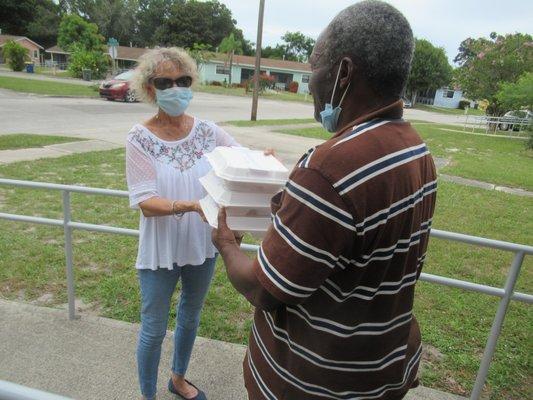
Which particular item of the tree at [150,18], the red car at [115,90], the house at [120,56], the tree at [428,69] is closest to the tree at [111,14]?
the tree at [150,18]

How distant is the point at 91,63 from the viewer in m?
35.1

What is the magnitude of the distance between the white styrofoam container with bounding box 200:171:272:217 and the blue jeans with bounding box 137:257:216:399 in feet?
2.56

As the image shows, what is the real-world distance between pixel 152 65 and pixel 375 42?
4.29ft

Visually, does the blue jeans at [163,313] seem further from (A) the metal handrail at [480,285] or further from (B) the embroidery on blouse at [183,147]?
(B) the embroidery on blouse at [183,147]

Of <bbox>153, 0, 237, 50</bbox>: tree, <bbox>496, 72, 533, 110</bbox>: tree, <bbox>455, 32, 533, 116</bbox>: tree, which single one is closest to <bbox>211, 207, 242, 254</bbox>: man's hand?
<bbox>496, 72, 533, 110</bbox>: tree

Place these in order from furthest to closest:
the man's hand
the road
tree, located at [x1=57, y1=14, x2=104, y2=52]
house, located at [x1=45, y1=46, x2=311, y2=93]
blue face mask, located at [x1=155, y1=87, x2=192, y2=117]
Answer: house, located at [x1=45, y1=46, x2=311, y2=93], tree, located at [x1=57, y1=14, x2=104, y2=52], the road, blue face mask, located at [x1=155, y1=87, x2=192, y2=117], the man's hand

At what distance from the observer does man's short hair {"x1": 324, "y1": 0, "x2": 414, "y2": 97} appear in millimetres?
1110

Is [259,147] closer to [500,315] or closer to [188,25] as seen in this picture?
[500,315]

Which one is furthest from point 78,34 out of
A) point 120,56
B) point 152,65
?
point 152,65

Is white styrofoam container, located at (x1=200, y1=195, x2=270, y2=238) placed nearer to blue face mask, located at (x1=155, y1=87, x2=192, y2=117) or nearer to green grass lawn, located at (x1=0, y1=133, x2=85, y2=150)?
blue face mask, located at (x1=155, y1=87, x2=192, y2=117)

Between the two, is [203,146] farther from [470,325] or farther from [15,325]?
[470,325]

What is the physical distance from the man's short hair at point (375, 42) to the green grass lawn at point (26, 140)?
9466mm

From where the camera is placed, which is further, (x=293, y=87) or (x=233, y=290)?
(x=293, y=87)

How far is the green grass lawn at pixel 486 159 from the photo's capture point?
10.2 m
